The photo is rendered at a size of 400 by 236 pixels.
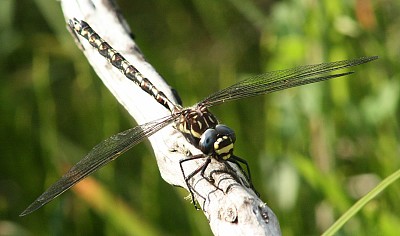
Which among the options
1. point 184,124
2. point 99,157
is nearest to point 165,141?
point 184,124

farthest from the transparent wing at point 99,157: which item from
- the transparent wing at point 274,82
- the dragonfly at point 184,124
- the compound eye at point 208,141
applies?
the transparent wing at point 274,82

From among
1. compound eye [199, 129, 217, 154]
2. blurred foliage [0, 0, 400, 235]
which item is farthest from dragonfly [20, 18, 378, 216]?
blurred foliage [0, 0, 400, 235]

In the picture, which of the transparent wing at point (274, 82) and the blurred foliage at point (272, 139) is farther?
the blurred foliage at point (272, 139)

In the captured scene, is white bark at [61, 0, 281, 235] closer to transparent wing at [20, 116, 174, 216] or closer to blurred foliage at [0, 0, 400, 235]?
transparent wing at [20, 116, 174, 216]

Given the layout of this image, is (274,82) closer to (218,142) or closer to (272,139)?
(218,142)

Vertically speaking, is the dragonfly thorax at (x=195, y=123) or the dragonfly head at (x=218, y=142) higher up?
the dragonfly thorax at (x=195, y=123)

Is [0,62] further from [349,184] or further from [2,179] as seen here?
[349,184]

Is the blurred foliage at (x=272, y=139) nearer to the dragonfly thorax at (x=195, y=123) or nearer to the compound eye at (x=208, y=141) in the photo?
the dragonfly thorax at (x=195, y=123)
